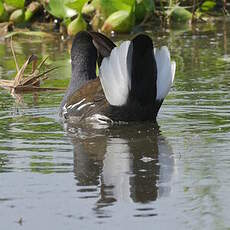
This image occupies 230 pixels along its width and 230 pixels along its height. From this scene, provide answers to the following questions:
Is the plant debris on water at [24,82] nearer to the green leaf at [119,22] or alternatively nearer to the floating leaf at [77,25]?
the floating leaf at [77,25]

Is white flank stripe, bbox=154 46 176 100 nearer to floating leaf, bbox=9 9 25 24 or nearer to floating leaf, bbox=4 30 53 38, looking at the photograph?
floating leaf, bbox=4 30 53 38

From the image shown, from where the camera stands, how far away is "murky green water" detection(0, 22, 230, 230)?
14.7 feet

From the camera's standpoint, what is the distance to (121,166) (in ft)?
18.3

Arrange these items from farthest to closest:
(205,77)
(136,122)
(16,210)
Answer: (205,77)
(136,122)
(16,210)

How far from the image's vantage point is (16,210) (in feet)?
15.3

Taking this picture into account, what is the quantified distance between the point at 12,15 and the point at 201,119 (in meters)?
6.25

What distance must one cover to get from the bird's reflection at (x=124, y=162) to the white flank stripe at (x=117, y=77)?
0.25m

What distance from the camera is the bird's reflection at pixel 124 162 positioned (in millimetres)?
4934

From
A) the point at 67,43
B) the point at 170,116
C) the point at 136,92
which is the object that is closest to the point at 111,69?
the point at 136,92

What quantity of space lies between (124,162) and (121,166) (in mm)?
116

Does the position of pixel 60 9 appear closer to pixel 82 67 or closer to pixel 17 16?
pixel 17 16

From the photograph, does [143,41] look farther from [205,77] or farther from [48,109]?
[205,77]

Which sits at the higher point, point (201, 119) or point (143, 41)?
point (143, 41)

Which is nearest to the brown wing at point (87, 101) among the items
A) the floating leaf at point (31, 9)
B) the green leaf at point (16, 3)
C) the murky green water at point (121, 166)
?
the murky green water at point (121, 166)
